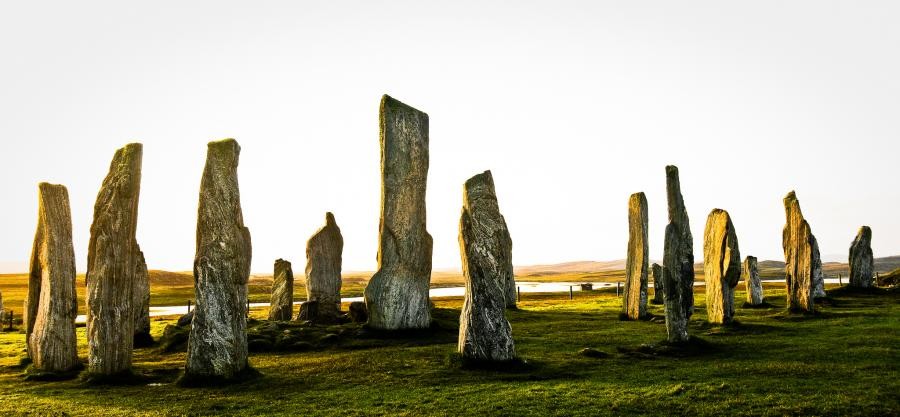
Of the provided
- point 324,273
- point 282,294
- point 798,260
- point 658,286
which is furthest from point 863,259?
point 282,294

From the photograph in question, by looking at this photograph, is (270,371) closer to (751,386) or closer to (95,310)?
(95,310)

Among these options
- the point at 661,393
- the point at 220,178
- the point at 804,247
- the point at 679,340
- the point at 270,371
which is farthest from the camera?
the point at 804,247

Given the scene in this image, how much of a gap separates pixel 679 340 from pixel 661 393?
233 inches

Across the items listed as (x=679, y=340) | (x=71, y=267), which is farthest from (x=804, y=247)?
(x=71, y=267)

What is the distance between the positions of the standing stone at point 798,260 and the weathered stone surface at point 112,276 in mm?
23163

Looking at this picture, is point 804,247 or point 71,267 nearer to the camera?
point 71,267

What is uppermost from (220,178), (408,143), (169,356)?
(408,143)

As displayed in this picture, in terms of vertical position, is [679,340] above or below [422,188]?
below

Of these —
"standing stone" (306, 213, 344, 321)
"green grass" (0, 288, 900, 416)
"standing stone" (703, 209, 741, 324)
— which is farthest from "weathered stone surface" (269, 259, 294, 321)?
"standing stone" (703, 209, 741, 324)

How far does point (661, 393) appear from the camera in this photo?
12086mm

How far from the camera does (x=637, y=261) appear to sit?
2684 cm

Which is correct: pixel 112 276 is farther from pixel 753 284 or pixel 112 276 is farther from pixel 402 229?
pixel 753 284

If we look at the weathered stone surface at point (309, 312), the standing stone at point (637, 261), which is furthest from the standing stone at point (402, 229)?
the standing stone at point (637, 261)

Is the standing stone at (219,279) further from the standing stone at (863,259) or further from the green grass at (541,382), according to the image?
the standing stone at (863,259)
